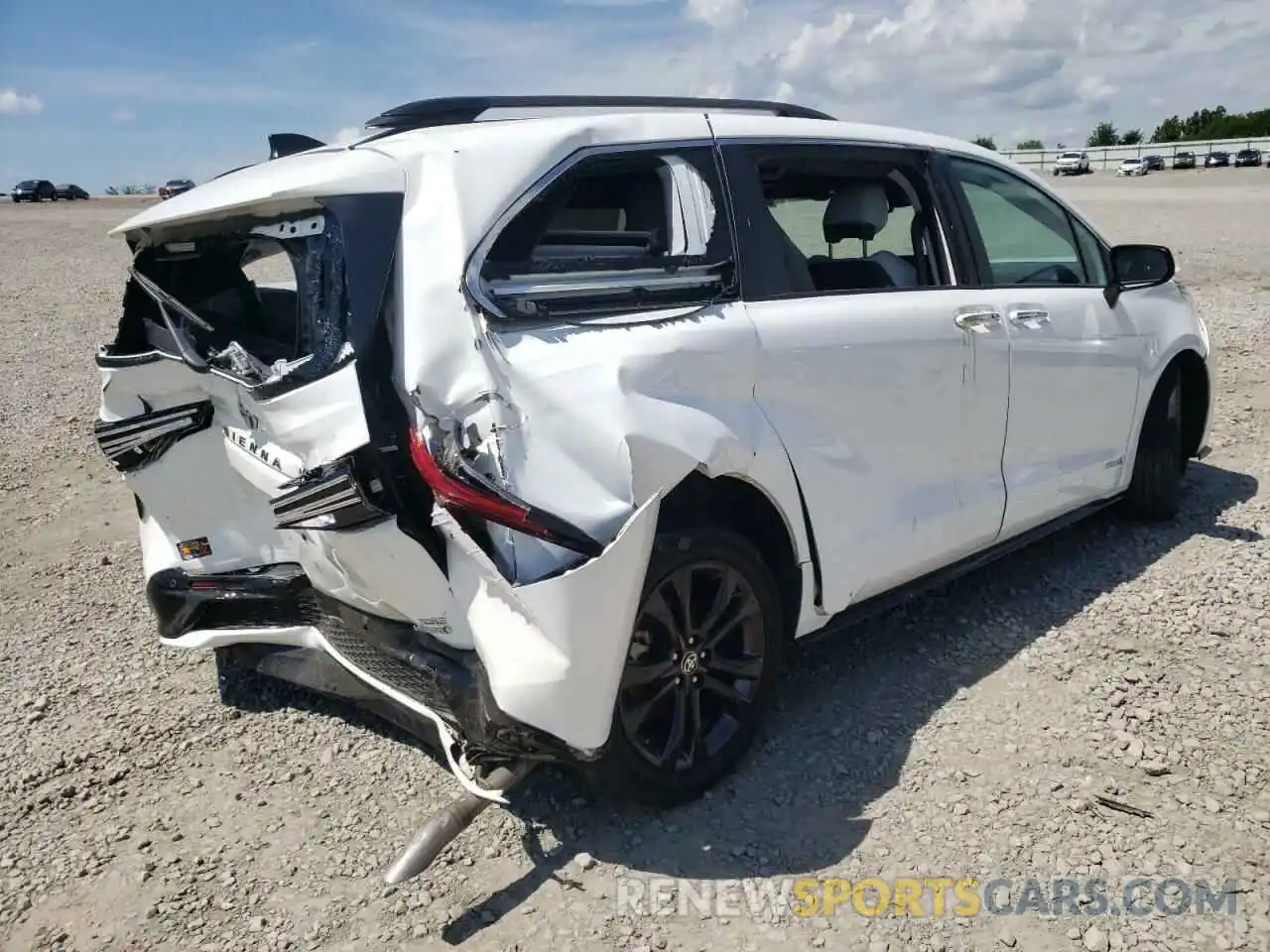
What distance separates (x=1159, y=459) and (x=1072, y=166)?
67561 mm

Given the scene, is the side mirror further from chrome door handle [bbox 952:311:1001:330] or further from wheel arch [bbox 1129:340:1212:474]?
chrome door handle [bbox 952:311:1001:330]

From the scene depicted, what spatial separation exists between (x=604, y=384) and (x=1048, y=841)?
5.94ft

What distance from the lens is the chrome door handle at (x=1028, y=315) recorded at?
396cm

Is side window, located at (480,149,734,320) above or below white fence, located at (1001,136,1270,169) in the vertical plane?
below

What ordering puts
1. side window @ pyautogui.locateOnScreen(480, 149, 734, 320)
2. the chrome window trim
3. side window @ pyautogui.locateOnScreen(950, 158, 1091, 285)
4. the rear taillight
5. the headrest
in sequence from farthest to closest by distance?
side window @ pyautogui.locateOnScreen(950, 158, 1091, 285) < the headrest < the chrome window trim < side window @ pyautogui.locateOnScreen(480, 149, 734, 320) < the rear taillight

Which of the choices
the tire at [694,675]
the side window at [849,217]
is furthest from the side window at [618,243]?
the tire at [694,675]

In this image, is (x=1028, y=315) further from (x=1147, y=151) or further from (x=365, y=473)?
(x=1147, y=151)

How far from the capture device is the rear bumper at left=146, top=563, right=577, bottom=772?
265 centimetres

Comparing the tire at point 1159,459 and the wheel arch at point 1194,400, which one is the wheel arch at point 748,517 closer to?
the tire at point 1159,459

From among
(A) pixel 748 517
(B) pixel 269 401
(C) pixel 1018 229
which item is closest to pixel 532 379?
(B) pixel 269 401

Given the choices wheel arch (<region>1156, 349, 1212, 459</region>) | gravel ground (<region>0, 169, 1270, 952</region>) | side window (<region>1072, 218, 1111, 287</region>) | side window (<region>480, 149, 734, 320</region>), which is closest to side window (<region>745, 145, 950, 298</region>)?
side window (<region>480, 149, 734, 320</region>)

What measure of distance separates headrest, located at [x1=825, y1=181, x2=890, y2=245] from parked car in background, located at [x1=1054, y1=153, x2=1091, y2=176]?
221 feet

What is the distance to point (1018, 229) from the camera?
435 centimetres

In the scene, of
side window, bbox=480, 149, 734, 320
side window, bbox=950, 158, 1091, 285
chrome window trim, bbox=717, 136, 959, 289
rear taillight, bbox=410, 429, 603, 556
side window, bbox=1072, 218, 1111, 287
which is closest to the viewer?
rear taillight, bbox=410, 429, 603, 556
